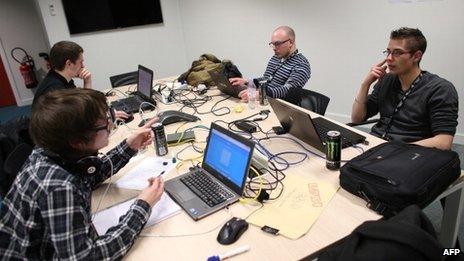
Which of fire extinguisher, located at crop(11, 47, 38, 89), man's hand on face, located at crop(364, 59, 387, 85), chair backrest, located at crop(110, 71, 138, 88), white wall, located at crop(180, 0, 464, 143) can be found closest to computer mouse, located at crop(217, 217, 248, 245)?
man's hand on face, located at crop(364, 59, 387, 85)

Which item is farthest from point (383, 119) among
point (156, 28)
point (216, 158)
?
point (156, 28)

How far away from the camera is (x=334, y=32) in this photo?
368 centimetres

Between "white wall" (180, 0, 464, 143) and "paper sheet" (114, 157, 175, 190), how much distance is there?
2.60 m

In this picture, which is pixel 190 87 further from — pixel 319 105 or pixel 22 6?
pixel 22 6

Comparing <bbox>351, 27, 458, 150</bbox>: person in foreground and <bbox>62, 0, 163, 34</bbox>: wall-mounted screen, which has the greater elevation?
<bbox>62, 0, 163, 34</bbox>: wall-mounted screen

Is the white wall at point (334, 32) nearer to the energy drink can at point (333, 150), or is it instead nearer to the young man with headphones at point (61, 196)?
the energy drink can at point (333, 150)

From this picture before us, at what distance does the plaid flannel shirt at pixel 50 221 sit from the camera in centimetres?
102

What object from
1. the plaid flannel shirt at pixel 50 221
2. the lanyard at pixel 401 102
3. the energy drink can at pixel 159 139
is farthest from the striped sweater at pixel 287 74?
the plaid flannel shirt at pixel 50 221

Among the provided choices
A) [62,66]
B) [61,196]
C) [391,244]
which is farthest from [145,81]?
[391,244]

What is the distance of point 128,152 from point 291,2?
297 centimetres

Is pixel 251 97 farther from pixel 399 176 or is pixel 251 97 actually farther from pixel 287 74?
pixel 399 176

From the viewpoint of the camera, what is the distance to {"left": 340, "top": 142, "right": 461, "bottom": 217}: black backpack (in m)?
1.23

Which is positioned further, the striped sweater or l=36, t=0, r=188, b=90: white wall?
l=36, t=0, r=188, b=90: white wall

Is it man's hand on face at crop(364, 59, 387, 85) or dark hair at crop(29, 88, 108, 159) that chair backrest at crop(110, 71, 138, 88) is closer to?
man's hand on face at crop(364, 59, 387, 85)
